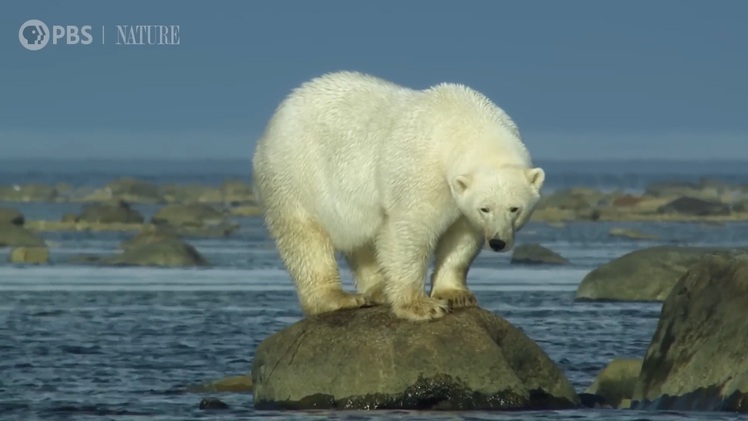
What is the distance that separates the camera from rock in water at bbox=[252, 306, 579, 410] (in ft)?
39.6

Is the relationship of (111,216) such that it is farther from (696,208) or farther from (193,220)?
(696,208)

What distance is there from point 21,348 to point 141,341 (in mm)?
1236

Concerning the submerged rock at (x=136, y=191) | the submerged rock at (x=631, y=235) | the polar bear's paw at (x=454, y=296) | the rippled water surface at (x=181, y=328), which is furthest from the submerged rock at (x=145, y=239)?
the submerged rock at (x=136, y=191)

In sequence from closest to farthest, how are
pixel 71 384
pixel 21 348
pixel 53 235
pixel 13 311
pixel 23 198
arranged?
pixel 71 384 < pixel 21 348 < pixel 13 311 < pixel 53 235 < pixel 23 198

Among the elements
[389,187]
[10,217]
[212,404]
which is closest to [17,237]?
[10,217]

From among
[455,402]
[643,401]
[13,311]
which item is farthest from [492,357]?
[13,311]

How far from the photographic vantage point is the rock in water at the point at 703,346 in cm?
1180

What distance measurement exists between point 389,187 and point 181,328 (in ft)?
25.0

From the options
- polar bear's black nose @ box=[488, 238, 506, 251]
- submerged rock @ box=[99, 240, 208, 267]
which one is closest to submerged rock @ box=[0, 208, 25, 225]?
submerged rock @ box=[99, 240, 208, 267]

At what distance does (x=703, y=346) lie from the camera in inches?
475

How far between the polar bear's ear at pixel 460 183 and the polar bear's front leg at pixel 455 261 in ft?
2.27

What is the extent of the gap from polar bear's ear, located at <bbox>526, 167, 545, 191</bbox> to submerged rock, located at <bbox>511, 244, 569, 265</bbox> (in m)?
18.3

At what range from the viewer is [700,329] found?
1217 cm

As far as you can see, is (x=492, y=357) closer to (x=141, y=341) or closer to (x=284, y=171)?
(x=284, y=171)
